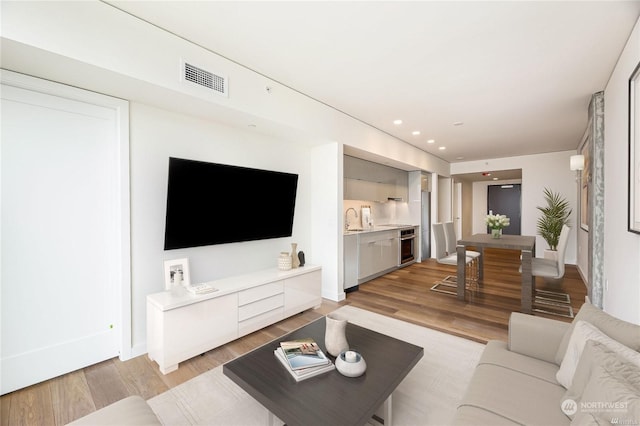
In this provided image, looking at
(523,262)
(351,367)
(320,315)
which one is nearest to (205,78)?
(351,367)

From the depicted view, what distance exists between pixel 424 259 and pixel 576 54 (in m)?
5.17

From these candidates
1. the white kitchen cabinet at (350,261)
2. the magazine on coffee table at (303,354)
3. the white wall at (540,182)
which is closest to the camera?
the magazine on coffee table at (303,354)

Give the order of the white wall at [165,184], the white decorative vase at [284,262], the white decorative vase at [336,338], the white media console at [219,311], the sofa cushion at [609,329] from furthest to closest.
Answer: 1. the white decorative vase at [284,262]
2. the white wall at [165,184]
3. the white media console at [219,311]
4. the white decorative vase at [336,338]
5. the sofa cushion at [609,329]

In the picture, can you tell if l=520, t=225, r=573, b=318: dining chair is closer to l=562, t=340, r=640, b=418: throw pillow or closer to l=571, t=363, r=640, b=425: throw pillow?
l=562, t=340, r=640, b=418: throw pillow

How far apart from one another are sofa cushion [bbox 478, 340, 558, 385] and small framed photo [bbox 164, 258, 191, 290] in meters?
2.46

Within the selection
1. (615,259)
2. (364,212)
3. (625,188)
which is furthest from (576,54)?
(364,212)

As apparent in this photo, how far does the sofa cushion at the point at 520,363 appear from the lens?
149 centimetres

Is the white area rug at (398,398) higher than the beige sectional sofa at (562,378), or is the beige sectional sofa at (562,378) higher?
the beige sectional sofa at (562,378)

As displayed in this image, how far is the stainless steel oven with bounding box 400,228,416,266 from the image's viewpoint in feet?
19.9

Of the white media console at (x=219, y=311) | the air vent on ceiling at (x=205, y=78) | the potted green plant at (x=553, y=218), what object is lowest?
the white media console at (x=219, y=311)

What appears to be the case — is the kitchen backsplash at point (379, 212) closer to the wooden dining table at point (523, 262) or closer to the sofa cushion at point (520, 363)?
the wooden dining table at point (523, 262)

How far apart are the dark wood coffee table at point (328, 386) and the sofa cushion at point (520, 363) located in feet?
1.39

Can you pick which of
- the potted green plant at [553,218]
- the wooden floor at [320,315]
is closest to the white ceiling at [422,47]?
the wooden floor at [320,315]

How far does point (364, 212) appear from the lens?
5.61 metres
